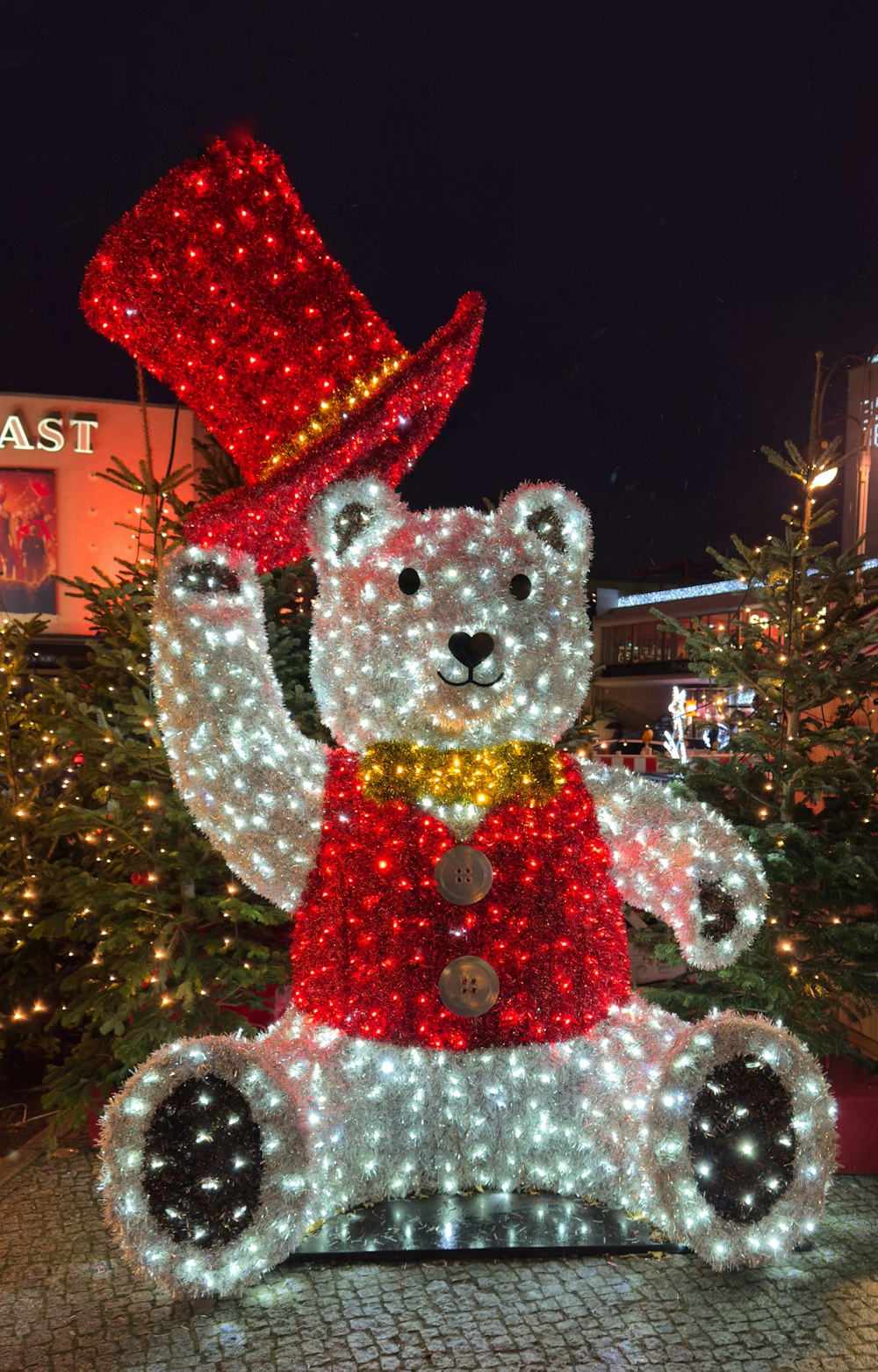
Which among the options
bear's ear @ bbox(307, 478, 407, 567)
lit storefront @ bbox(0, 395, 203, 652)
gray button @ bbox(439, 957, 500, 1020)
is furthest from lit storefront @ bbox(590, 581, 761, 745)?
gray button @ bbox(439, 957, 500, 1020)

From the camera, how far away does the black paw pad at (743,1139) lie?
8.77 ft

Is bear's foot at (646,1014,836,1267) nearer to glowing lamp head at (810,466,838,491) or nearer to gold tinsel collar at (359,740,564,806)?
gold tinsel collar at (359,740,564,806)

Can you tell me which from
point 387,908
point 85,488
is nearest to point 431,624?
point 387,908

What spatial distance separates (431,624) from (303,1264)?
6.68ft

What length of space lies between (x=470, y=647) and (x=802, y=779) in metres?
1.86

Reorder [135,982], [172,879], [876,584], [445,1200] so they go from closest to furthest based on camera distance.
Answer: [445,1200] < [135,982] < [172,879] < [876,584]

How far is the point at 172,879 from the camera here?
4.50m

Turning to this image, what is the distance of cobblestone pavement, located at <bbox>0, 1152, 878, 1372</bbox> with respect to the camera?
2602 millimetres

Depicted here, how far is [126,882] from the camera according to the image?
4430mm

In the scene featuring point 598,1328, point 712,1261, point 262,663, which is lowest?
point 598,1328

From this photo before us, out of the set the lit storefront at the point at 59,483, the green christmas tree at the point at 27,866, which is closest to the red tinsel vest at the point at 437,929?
the green christmas tree at the point at 27,866

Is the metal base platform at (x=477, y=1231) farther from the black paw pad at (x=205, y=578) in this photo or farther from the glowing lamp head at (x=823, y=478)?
the glowing lamp head at (x=823, y=478)

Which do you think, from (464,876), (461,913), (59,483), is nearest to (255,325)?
(464,876)

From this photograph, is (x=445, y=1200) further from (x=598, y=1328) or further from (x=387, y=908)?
(x=387, y=908)
